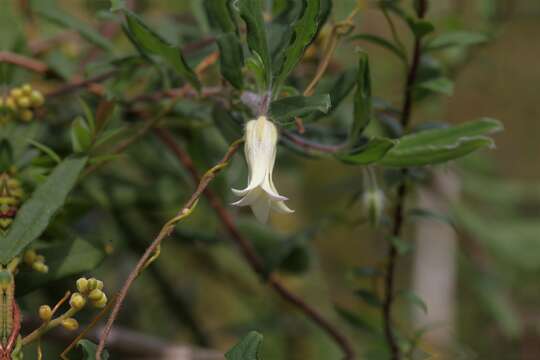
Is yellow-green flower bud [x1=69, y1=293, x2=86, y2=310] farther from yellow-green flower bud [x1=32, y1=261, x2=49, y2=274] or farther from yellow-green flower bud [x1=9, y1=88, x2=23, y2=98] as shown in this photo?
yellow-green flower bud [x1=9, y1=88, x2=23, y2=98]

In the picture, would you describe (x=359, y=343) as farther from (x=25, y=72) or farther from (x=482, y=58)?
(x=25, y=72)

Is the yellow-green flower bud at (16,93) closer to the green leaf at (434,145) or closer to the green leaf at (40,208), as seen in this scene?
the green leaf at (40,208)

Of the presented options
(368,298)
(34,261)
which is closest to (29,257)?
(34,261)

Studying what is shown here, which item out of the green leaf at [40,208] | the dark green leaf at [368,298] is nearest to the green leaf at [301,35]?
the green leaf at [40,208]

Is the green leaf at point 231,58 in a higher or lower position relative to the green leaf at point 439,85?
higher

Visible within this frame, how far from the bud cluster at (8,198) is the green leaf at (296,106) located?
0.13m

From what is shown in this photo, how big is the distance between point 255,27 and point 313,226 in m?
0.31

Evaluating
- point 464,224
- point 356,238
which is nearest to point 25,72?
point 464,224

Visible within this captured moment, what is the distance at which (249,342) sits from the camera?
0.98 ft

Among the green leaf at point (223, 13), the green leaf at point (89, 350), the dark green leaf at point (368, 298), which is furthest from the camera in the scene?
the dark green leaf at point (368, 298)

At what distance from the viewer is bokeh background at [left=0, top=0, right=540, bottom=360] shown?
0.57 m

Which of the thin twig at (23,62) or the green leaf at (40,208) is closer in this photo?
the green leaf at (40,208)

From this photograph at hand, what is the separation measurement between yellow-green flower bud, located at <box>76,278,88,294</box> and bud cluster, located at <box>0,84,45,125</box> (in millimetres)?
187

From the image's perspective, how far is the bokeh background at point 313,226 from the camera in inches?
22.5
